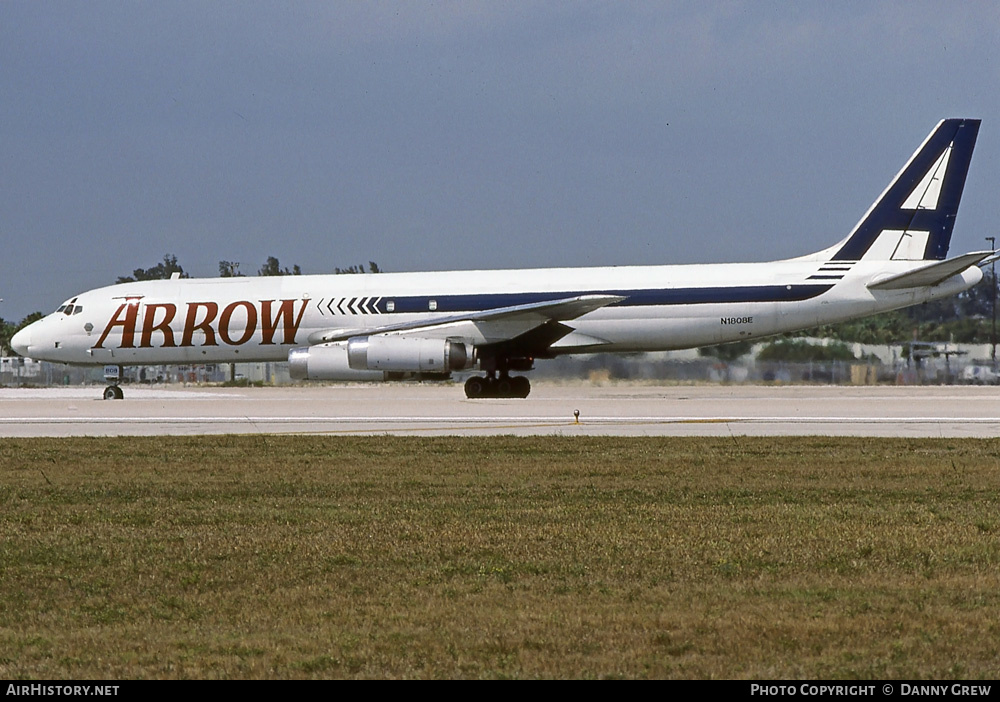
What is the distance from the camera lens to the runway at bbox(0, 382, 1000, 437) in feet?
62.5

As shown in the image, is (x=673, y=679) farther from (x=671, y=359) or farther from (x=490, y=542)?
(x=671, y=359)

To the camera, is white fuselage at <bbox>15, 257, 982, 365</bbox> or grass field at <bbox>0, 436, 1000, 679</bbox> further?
white fuselage at <bbox>15, 257, 982, 365</bbox>

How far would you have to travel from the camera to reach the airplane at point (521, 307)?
30.0 meters

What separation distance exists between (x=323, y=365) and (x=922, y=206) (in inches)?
663

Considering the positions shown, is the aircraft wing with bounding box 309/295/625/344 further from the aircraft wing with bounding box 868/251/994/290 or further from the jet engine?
the aircraft wing with bounding box 868/251/994/290

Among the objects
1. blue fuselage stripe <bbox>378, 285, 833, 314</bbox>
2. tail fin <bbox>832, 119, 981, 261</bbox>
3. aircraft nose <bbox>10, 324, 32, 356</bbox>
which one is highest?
tail fin <bbox>832, 119, 981, 261</bbox>

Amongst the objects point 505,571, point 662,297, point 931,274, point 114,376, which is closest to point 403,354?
point 662,297

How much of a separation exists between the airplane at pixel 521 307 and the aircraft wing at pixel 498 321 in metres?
0.05

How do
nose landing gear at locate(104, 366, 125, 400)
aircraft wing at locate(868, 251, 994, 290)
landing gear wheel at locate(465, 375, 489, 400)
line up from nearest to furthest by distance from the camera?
aircraft wing at locate(868, 251, 994, 290)
landing gear wheel at locate(465, 375, 489, 400)
nose landing gear at locate(104, 366, 125, 400)

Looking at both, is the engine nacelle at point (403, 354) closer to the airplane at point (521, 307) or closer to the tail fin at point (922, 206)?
the airplane at point (521, 307)

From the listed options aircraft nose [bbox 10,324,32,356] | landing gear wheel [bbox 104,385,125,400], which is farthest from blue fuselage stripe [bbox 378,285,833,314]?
aircraft nose [bbox 10,324,32,356]

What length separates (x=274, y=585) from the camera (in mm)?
6965

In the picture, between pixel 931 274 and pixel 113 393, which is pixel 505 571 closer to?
pixel 931 274

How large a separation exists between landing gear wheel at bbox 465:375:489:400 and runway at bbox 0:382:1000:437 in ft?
0.92
